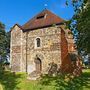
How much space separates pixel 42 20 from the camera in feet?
144

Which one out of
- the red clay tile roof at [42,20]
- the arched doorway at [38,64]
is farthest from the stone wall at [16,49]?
the arched doorway at [38,64]

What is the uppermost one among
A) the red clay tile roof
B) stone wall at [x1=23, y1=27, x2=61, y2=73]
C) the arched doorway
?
the red clay tile roof

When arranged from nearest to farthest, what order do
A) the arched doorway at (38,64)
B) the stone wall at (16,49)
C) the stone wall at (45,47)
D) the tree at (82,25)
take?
1. the tree at (82,25)
2. the stone wall at (45,47)
3. the arched doorway at (38,64)
4. the stone wall at (16,49)

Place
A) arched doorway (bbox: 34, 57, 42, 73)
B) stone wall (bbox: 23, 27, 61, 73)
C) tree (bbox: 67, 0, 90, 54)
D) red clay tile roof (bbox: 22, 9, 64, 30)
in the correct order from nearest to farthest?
tree (bbox: 67, 0, 90, 54)
stone wall (bbox: 23, 27, 61, 73)
red clay tile roof (bbox: 22, 9, 64, 30)
arched doorway (bbox: 34, 57, 42, 73)

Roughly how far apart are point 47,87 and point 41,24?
1755 centimetres

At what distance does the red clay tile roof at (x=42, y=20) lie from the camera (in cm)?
4186

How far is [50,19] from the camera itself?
4262 centimetres

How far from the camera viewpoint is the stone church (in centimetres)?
4019

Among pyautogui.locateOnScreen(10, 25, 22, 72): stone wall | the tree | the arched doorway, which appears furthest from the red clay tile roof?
the tree

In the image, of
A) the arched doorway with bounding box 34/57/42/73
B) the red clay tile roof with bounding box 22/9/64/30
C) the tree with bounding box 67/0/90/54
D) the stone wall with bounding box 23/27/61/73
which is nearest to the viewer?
the tree with bounding box 67/0/90/54

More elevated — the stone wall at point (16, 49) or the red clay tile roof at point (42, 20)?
the red clay tile roof at point (42, 20)

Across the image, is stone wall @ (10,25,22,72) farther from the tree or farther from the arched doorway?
the tree

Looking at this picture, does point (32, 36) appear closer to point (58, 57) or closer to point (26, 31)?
point (26, 31)

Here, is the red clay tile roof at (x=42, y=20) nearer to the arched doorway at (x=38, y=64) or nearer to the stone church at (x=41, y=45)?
the stone church at (x=41, y=45)
